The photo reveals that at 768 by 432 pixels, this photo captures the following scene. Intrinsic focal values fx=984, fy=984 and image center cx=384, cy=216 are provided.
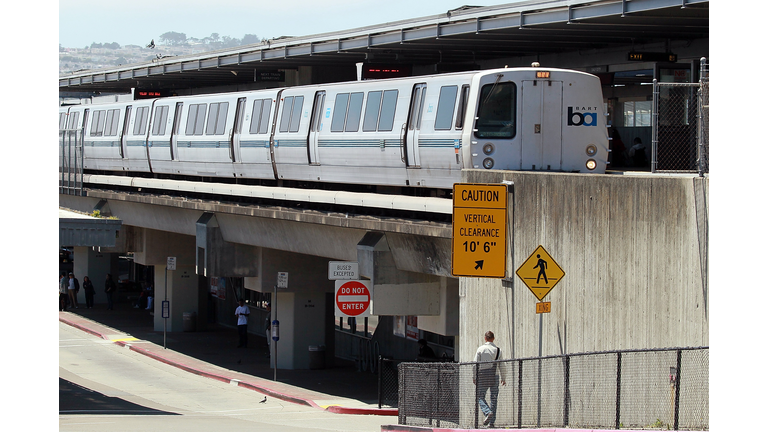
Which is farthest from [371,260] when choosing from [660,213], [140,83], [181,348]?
[140,83]

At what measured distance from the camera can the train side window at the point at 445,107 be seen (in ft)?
59.7

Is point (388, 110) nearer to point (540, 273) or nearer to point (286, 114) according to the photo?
point (286, 114)

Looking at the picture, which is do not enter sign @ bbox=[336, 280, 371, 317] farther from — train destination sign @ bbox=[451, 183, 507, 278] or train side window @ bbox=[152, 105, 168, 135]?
train side window @ bbox=[152, 105, 168, 135]

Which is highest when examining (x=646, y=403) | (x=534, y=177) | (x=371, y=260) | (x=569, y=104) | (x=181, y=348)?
(x=569, y=104)

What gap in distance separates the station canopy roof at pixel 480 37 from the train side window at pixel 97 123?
4.84m

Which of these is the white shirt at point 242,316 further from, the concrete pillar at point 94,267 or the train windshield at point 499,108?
the train windshield at point 499,108

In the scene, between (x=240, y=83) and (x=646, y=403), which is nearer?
(x=646, y=403)

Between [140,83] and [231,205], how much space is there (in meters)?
28.3

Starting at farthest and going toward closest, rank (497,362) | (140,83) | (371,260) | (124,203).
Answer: (140,83) → (124,203) → (371,260) → (497,362)

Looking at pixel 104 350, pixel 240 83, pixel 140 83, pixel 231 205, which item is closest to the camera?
pixel 231 205

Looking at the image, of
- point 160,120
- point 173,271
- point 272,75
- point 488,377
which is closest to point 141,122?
point 160,120

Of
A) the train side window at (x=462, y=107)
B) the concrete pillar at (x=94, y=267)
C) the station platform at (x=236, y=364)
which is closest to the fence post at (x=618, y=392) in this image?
the station platform at (x=236, y=364)
